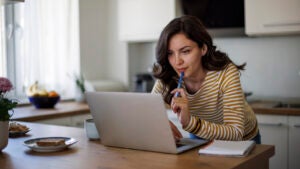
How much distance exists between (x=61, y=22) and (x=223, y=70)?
7.30 ft

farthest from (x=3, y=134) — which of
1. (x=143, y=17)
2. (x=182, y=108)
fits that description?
(x=143, y=17)

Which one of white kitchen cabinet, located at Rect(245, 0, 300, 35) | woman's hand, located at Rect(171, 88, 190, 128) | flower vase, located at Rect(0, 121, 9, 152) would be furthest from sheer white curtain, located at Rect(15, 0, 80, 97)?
woman's hand, located at Rect(171, 88, 190, 128)

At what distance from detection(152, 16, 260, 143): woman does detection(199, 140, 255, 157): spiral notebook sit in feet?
0.39

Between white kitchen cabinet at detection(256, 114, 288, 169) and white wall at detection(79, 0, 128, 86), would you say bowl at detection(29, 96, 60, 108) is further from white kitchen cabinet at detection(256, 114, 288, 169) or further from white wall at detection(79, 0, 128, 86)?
white kitchen cabinet at detection(256, 114, 288, 169)

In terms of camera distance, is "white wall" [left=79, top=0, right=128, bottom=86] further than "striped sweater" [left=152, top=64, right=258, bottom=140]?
Yes

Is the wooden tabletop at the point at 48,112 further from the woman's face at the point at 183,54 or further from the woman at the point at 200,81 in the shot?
the woman's face at the point at 183,54

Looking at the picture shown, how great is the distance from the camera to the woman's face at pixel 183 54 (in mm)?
1659

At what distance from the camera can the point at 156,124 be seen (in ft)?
4.52

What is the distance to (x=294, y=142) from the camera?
9.20ft

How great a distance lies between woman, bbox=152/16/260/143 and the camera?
5.09 ft

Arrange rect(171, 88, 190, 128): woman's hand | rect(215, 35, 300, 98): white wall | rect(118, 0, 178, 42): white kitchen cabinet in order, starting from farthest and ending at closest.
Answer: rect(118, 0, 178, 42): white kitchen cabinet → rect(215, 35, 300, 98): white wall → rect(171, 88, 190, 128): woman's hand

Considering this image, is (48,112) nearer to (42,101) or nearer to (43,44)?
(42,101)

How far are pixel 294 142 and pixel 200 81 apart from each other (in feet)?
4.28

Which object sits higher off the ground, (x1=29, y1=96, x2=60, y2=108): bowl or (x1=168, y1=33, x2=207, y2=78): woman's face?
(x1=168, y1=33, x2=207, y2=78): woman's face
